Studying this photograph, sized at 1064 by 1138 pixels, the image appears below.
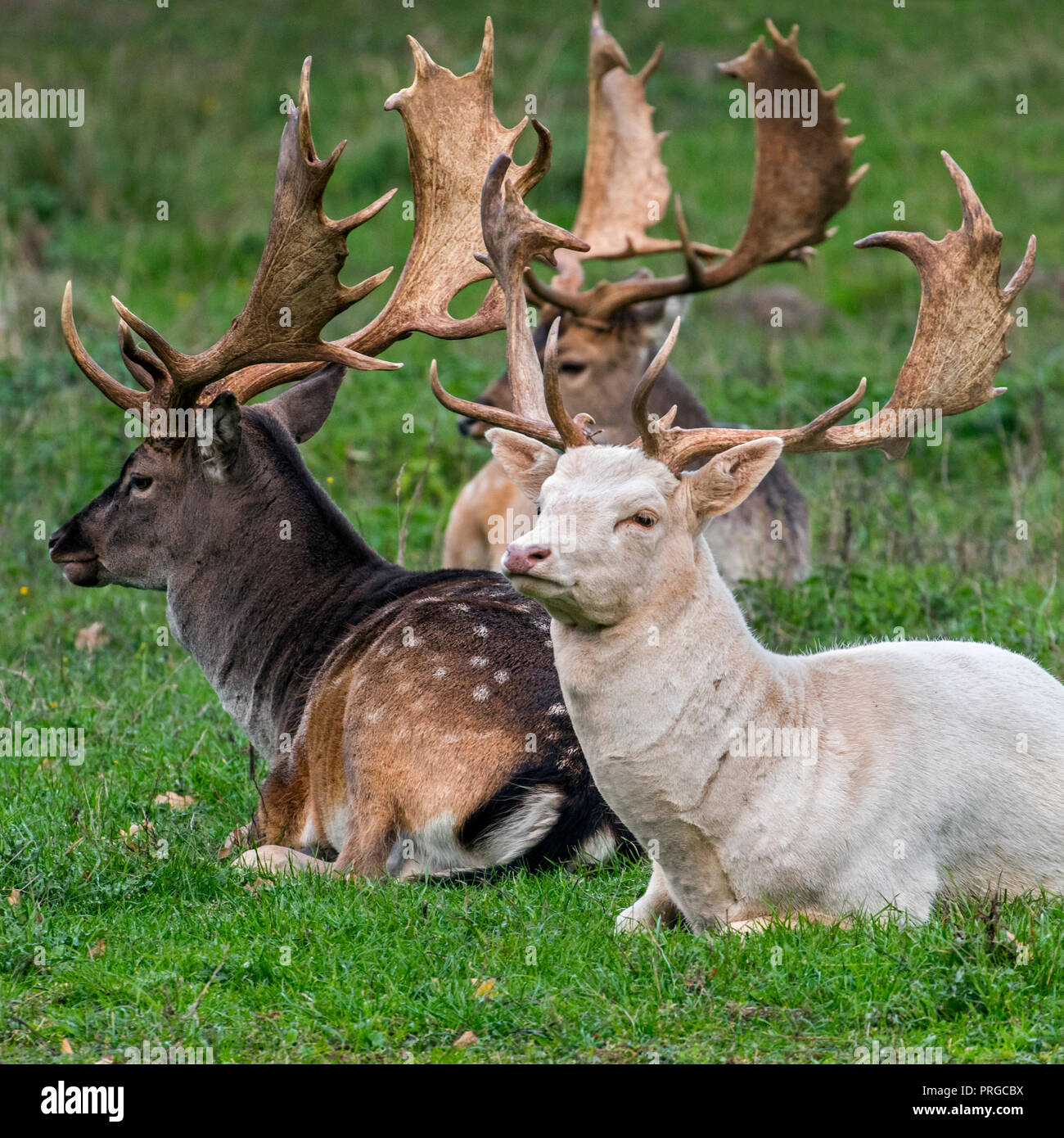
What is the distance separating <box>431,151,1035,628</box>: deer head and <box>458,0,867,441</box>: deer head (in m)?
3.61

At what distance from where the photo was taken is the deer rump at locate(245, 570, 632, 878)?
5211mm

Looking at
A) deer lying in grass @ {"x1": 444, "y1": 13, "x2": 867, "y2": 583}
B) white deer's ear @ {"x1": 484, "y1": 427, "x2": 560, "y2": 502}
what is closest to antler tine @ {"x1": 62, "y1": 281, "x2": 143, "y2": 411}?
white deer's ear @ {"x1": 484, "y1": 427, "x2": 560, "y2": 502}

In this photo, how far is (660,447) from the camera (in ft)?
14.4

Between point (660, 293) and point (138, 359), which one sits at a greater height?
point (660, 293)

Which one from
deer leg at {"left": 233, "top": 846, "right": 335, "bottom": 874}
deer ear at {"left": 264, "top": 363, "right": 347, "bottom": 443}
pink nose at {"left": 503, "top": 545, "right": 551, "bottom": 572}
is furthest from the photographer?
deer ear at {"left": 264, "top": 363, "right": 347, "bottom": 443}

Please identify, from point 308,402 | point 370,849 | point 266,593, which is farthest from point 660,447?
point 308,402

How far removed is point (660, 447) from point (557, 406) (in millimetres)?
296

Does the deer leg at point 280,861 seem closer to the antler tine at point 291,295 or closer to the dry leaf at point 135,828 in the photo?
the dry leaf at point 135,828

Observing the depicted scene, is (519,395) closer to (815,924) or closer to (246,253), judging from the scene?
(815,924)

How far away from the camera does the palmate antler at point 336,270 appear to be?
5.62 metres

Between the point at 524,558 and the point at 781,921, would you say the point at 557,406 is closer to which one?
the point at 524,558

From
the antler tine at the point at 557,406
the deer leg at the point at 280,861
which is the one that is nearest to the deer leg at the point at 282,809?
the deer leg at the point at 280,861

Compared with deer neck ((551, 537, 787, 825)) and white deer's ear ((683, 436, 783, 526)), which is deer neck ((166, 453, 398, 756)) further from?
white deer's ear ((683, 436, 783, 526))

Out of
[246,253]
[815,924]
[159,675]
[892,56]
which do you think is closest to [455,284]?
[159,675]
